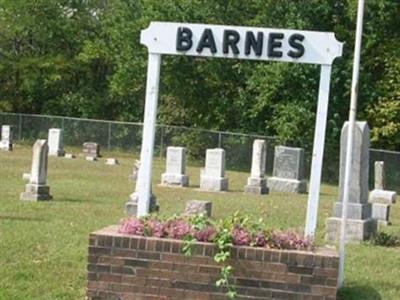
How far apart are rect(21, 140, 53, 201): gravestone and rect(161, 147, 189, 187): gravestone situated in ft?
21.9

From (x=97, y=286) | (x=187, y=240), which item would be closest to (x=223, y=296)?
(x=187, y=240)

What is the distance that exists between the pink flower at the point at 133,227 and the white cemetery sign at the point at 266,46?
5.66 ft

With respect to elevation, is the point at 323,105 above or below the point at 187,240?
above

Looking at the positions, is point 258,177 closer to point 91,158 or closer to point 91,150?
point 91,158

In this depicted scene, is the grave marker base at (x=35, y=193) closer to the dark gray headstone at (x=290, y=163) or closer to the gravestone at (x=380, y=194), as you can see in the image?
the dark gray headstone at (x=290, y=163)

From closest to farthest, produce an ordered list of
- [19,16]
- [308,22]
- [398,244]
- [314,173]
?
[314,173] → [398,244] → [308,22] → [19,16]

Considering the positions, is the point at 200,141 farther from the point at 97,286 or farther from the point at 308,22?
the point at 97,286

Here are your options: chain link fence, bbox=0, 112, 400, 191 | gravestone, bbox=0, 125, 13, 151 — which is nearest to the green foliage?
chain link fence, bbox=0, 112, 400, 191

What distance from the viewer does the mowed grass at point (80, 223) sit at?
8.91 meters

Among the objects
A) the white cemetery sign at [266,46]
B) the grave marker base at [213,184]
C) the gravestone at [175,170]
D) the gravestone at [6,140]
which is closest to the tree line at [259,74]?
the gravestone at [6,140]

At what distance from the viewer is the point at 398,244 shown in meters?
12.5

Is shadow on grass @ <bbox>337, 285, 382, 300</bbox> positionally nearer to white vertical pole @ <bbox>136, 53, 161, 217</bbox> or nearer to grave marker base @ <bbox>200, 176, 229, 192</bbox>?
white vertical pole @ <bbox>136, 53, 161, 217</bbox>

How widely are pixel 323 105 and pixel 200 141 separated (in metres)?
29.1

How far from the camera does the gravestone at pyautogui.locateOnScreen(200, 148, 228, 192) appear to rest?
2323cm
